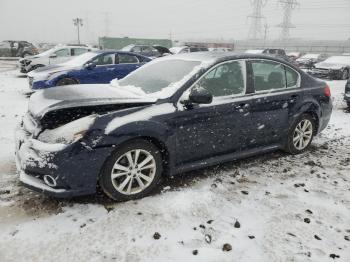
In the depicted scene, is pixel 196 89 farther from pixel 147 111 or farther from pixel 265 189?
pixel 265 189

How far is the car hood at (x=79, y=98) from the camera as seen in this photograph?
3834 millimetres

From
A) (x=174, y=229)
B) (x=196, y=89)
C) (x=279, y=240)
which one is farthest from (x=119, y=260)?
(x=196, y=89)

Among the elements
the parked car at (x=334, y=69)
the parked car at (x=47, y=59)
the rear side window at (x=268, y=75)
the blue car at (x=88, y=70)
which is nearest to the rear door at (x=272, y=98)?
the rear side window at (x=268, y=75)

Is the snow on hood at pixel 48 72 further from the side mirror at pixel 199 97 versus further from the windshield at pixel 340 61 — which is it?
the windshield at pixel 340 61

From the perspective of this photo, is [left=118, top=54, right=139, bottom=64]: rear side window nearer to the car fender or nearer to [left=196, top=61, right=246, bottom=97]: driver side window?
[left=196, top=61, right=246, bottom=97]: driver side window

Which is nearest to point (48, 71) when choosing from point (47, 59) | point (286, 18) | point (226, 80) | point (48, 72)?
point (48, 72)

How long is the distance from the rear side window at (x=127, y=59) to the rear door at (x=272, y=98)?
644 centimetres

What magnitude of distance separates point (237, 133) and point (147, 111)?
1378mm

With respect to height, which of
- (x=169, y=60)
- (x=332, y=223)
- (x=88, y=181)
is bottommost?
(x=332, y=223)

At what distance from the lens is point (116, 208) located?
382 centimetres

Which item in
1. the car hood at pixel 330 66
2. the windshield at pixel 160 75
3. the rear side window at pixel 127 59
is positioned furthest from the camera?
the car hood at pixel 330 66

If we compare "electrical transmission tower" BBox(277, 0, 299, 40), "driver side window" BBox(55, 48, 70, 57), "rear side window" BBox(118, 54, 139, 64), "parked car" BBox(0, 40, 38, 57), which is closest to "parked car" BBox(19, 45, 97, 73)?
"driver side window" BBox(55, 48, 70, 57)

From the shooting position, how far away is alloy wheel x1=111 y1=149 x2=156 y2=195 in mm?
3840

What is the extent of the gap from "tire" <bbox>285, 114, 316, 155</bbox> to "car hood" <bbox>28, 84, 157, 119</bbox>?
2591mm
